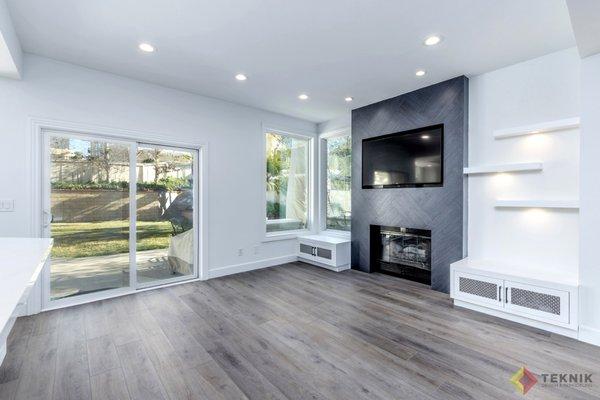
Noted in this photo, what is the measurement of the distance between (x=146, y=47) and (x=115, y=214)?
6.48 feet

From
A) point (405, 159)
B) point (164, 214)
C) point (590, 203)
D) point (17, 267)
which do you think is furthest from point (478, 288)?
point (164, 214)

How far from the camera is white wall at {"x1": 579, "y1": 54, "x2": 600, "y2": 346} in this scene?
2.34 metres

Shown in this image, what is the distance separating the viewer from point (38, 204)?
2939mm

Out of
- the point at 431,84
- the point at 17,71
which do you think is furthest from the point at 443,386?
the point at 17,71

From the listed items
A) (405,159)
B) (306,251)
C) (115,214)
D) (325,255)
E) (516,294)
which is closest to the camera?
(516,294)

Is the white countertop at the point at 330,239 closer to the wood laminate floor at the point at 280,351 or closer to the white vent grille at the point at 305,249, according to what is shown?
the white vent grille at the point at 305,249

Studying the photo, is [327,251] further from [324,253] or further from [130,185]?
[130,185]

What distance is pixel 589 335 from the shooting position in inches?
92.4

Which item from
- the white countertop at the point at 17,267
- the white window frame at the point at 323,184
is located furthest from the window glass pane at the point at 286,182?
the white countertop at the point at 17,267

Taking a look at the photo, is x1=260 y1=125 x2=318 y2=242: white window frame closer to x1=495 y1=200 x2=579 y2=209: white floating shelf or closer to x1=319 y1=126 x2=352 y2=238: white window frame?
x1=319 y1=126 x2=352 y2=238: white window frame

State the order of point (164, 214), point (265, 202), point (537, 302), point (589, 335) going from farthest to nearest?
point (265, 202), point (164, 214), point (537, 302), point (589, 335)

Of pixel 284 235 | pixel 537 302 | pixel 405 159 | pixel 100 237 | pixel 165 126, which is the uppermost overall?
pixel 165 126

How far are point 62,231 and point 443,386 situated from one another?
3.91m

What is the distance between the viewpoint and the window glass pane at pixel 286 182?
5023 mm
